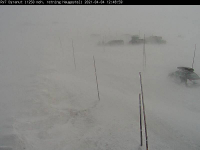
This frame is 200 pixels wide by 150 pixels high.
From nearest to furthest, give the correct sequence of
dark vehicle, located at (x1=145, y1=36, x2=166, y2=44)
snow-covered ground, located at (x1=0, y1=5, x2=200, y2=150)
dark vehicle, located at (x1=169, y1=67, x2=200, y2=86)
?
snow-covered ground, located at (x1=0, y1=5, x2=200, y2=150), dark vehicle, located at (x1=169, y1=67, x2=200, y2=86), dark vehicle, located at (x1=145, y1=36, x2=166, y2=44)

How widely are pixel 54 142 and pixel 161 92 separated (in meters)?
11.1

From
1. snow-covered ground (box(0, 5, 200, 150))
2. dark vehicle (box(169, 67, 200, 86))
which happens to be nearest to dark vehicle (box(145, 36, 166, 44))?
snow-covered ground (box(0, 5, 200, 150))

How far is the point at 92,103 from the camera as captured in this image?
12.1m

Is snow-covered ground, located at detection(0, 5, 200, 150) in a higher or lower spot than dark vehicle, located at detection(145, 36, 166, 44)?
lower

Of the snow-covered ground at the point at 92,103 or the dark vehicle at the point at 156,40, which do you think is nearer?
the snow-covered ground at the point at 92,103

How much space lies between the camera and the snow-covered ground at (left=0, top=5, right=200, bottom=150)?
809 cm

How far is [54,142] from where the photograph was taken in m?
7.83

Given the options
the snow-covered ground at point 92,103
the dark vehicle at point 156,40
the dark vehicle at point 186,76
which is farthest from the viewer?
the dark vehicle at point 156,40

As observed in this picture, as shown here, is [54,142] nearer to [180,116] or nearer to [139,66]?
[180,116]

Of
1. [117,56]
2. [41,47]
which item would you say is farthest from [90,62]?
[41,47]

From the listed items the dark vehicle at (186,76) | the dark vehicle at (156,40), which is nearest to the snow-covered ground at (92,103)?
the dark vehicle at (186,76)

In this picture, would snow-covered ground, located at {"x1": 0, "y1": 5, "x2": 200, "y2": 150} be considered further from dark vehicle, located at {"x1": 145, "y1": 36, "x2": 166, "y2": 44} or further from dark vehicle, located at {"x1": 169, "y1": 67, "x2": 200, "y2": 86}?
dark vehicle, located at {"x1": 145, "y1": 36, "x2": 166, "y2": 44}

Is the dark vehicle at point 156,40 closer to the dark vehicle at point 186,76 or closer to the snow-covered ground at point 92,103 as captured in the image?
the snow-covered ground at point 92,103

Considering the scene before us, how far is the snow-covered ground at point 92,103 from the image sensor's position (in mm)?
8086
